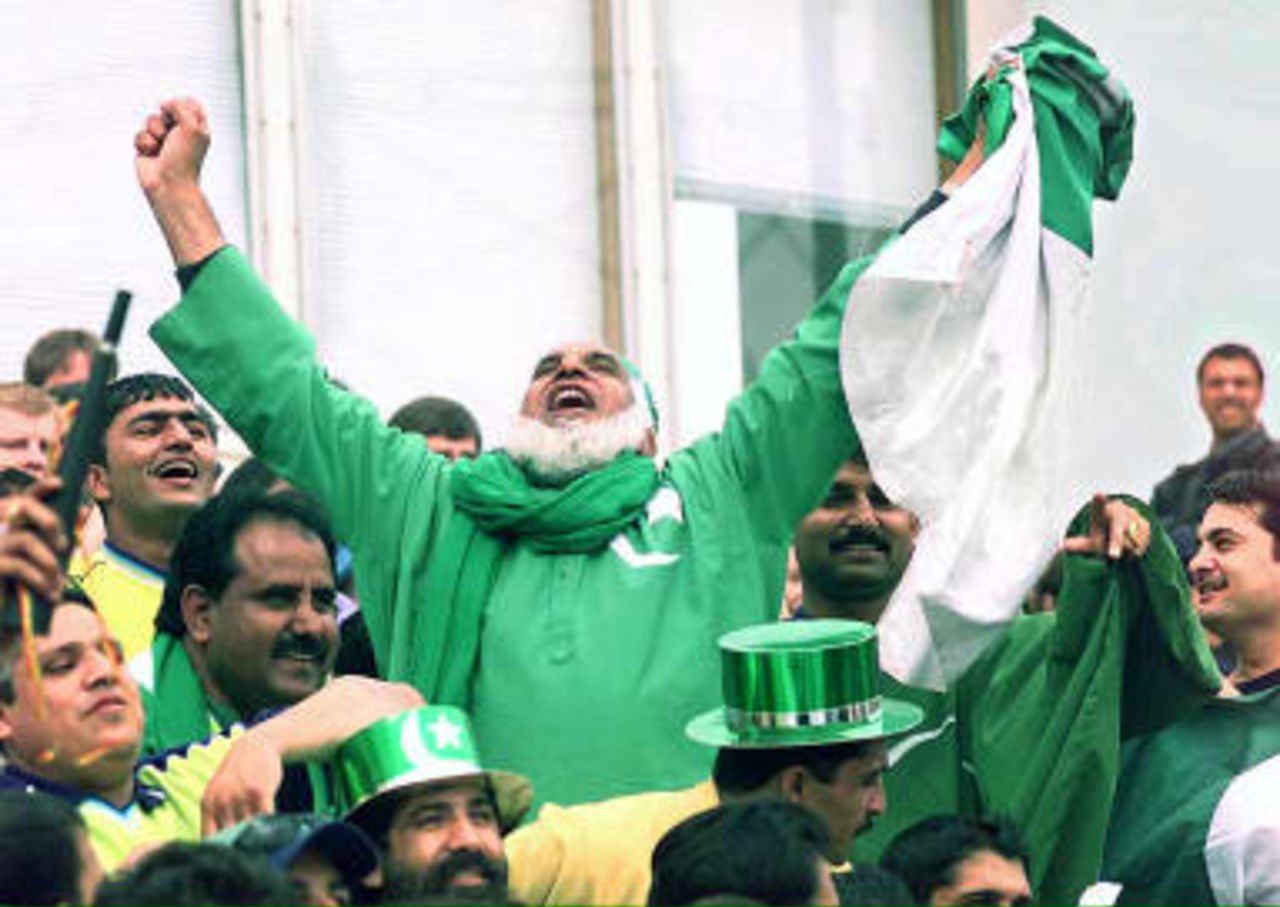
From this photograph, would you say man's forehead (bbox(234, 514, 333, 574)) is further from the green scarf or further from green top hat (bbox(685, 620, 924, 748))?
green top hat (bbox(685, 620, 924, 748))

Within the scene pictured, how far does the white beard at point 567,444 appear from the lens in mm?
8250

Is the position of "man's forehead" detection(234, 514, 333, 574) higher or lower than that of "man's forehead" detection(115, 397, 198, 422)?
lower

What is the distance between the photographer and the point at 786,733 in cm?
757

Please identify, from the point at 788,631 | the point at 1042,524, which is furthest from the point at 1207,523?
the point at 788,631

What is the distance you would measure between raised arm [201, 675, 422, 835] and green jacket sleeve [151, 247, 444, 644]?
0.57m

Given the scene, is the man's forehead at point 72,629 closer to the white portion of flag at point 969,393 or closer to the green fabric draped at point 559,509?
the green fabric draped at point 559,509

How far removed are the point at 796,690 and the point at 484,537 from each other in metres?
0.86

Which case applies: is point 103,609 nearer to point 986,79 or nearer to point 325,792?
point 325,792

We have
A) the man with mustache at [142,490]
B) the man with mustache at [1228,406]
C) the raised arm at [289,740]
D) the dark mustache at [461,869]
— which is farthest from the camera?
the man with mustache at [1228,406]

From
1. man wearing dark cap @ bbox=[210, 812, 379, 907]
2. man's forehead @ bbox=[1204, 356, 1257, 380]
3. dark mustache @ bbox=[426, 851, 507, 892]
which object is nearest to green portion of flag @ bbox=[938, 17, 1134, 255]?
dark mustache @ bbox=[426, 851, 507, 892]

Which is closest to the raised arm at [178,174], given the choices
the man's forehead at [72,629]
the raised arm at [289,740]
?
the raised arm at [289,740]

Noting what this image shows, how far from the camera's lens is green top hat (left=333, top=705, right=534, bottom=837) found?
7113mm

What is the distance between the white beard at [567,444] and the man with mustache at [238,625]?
0.46m

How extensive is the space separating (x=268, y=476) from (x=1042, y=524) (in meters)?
1.69
